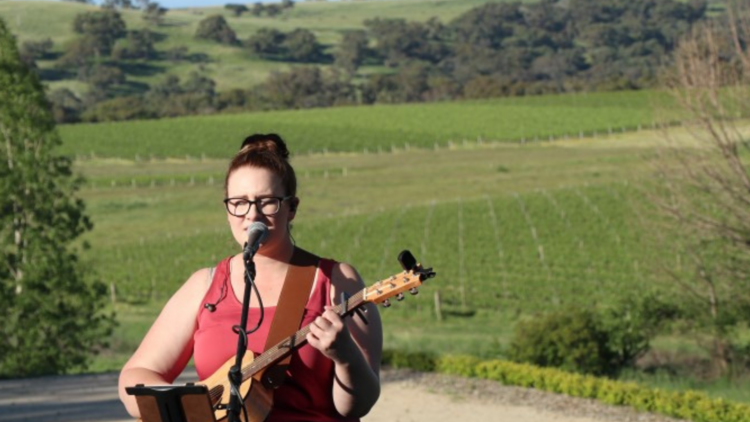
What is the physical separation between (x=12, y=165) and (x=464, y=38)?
141m

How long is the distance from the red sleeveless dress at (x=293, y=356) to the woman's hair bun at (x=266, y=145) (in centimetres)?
39

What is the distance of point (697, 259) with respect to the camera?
25.0 m

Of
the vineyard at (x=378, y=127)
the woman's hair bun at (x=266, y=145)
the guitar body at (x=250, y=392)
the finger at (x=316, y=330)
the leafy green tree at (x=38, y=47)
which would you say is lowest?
the vineyard at (x=378, y=127)

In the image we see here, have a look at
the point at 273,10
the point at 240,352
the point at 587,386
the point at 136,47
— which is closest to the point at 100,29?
the point at 136,47

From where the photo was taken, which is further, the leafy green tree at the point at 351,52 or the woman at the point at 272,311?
the leafy green tree at the point at 351,52

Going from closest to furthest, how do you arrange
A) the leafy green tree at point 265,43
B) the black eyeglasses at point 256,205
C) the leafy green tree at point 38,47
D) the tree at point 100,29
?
the black eyeglasses at point 256,205 < the leafy green tree at point 38,47 < the tree at point 100,29 < the leafy green tree at point 265,43

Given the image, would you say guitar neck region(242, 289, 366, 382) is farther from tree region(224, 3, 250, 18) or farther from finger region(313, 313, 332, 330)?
tree region(224, 3, 250, 18)

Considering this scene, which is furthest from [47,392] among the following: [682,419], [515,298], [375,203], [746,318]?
[375,203]

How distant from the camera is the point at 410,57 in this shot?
155625 millimetres

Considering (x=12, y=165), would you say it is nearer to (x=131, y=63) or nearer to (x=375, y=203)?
(x=375, y=203)

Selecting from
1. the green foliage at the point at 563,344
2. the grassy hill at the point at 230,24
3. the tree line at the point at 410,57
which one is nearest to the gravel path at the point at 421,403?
the green foliage at the point at 563,344

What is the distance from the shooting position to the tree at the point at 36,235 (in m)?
25.1

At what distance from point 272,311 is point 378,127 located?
95.2 meters

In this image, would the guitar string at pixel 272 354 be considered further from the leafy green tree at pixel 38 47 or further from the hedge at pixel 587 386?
the leafy green tree at pixel 38 47
